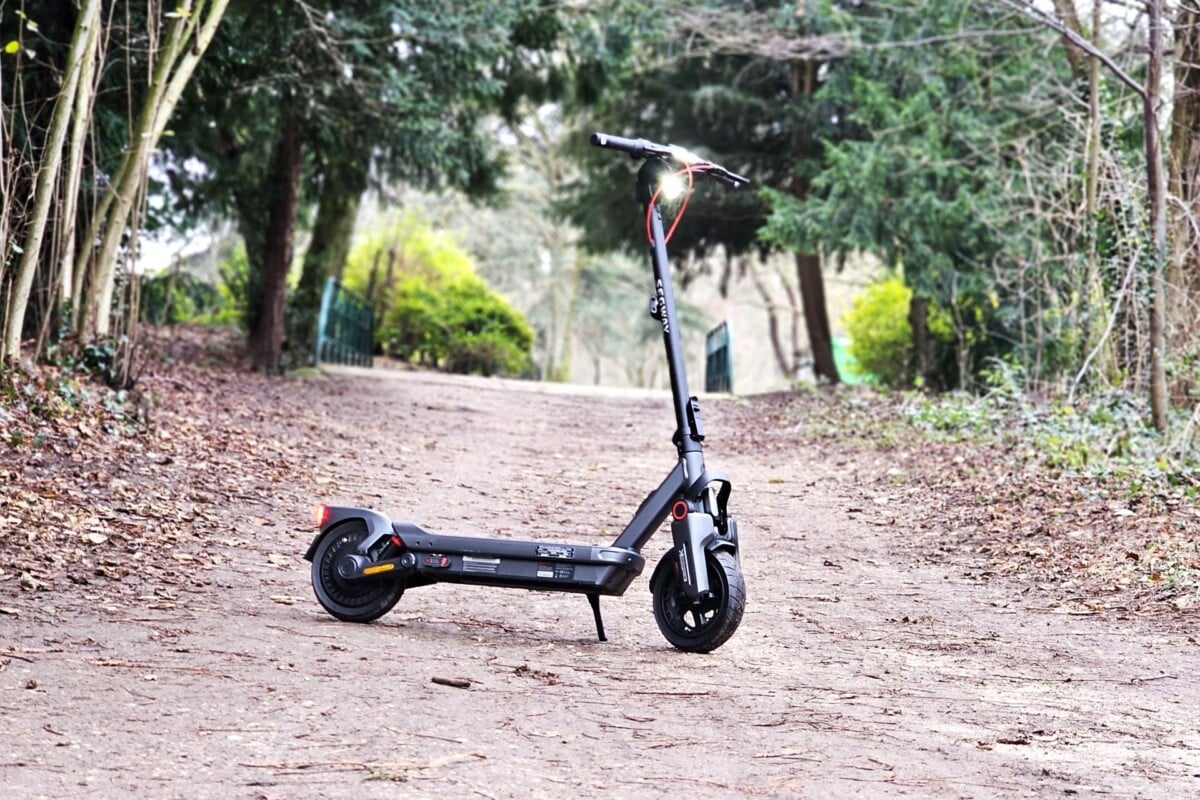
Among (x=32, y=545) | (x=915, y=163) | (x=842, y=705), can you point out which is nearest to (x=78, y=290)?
(x=32, y=545)

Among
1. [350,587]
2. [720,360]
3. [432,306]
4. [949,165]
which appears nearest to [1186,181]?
[949,165]

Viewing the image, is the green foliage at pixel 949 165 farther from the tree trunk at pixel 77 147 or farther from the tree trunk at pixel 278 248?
the tree trunk at pixel 77 147

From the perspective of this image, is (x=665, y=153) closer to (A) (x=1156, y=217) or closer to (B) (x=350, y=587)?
(B) (x=350, y=587)

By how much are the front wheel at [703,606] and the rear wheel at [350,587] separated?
3.33 ft

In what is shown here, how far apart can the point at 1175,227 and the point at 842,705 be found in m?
8.29

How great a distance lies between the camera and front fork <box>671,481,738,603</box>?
5023mm

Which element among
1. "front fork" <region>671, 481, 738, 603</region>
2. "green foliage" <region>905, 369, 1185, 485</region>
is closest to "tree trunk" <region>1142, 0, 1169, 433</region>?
"green foliage" <region>905, 369, 1185, 485</region>

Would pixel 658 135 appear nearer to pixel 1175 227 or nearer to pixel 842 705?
pixel 1175 227

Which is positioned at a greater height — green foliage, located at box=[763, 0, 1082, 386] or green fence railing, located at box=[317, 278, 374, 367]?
green foliage, located at box=[763, 0, 1082, 386]

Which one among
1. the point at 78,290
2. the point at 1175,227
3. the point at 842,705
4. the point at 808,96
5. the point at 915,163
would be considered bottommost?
the point at 842,705

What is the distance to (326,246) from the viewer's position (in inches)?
762

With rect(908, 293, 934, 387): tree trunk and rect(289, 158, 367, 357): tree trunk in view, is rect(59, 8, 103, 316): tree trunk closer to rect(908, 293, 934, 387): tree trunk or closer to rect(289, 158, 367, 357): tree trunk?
rect(289, 158, 367, 357): tree trunk

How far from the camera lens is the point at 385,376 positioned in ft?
58.3

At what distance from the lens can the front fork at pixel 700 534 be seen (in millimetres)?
5023
